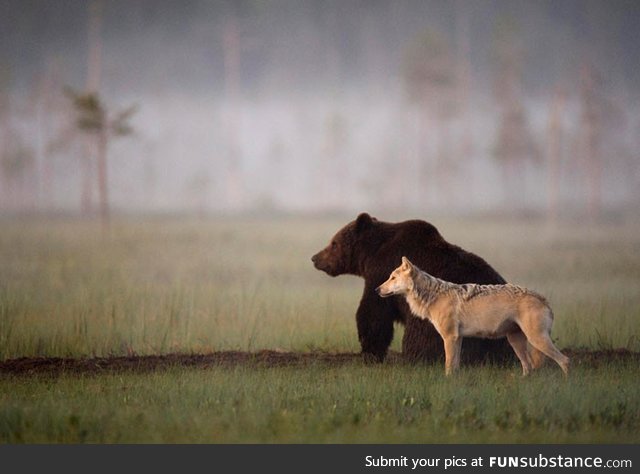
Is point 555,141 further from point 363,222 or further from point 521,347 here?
point 521,347

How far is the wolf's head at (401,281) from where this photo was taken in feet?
29.1

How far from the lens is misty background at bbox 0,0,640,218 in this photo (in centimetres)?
3566

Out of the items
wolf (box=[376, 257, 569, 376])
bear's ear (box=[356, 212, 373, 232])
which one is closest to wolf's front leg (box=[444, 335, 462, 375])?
wolf (box=[376, 257, 569, 376])

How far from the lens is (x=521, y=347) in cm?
913

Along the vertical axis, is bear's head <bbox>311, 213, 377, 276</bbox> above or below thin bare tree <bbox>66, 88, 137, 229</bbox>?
below

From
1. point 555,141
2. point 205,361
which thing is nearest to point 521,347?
point 205,361

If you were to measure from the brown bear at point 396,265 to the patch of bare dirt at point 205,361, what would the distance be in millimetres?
570

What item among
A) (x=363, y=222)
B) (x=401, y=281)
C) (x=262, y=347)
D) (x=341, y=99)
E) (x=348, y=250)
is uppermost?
(x=341, y=99)

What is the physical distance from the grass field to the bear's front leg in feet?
1.00

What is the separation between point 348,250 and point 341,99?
29.9m

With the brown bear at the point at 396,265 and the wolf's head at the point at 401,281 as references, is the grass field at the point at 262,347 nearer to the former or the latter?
the brown bear at the point at 396,265

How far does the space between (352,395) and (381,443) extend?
137 cm

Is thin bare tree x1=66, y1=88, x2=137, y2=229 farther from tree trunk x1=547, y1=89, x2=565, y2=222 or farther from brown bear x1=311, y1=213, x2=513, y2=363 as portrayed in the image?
tree trunk x1=547, y1=89, x2=565, y2=222

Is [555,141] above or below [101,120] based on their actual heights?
below
